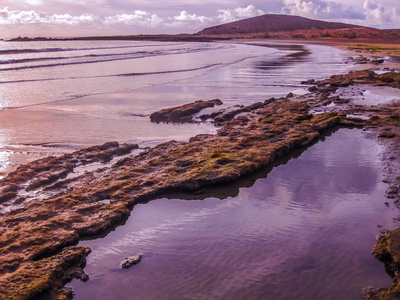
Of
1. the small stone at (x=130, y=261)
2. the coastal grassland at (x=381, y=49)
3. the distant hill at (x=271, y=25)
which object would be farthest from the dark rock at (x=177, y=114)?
the distant hill at (x=271, y=25)

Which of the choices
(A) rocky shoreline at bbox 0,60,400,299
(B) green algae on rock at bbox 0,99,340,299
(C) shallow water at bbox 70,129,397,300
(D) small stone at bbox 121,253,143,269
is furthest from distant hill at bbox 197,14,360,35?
(D) small stone at bbox 121,253,143,269

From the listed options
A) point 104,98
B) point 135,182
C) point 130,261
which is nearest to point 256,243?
point 130,261

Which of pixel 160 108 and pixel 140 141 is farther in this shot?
pixel 160 108

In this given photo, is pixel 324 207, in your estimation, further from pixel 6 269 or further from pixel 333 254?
pixel 6 269

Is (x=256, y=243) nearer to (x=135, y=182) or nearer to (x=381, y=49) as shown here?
(x=135, y=182)

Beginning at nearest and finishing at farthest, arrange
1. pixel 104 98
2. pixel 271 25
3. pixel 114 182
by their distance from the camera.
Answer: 1. pixel 114 182
2. pixel 104 98
3. pixel 271 25

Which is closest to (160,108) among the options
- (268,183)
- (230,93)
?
(230,93)
